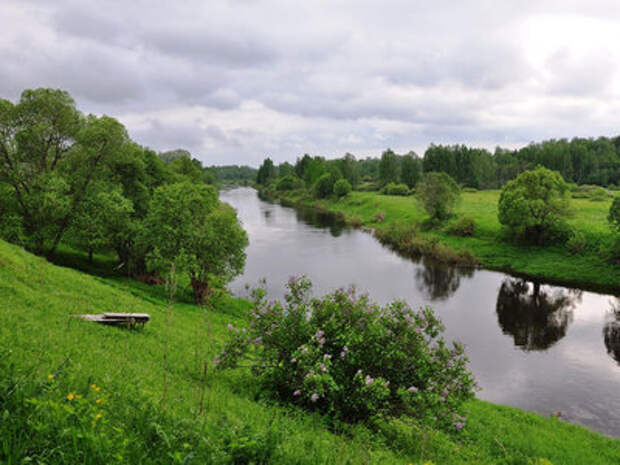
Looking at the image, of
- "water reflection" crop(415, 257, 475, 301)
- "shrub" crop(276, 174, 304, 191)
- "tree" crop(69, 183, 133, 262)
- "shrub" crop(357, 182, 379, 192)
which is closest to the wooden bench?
"tree" crop(69, 183, 133, 262)

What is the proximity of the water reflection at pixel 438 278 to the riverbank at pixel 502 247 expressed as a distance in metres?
2.76

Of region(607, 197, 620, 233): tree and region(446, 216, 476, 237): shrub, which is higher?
region(607, 197, 620, 233): tree

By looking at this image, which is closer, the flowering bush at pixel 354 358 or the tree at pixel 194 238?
the flowering bush at pixel 354 358

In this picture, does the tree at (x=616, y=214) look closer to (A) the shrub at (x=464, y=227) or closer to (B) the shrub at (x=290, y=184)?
(A) the shrub at (x=464, y=227)

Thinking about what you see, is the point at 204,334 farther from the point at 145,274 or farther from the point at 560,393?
the point at 560,393

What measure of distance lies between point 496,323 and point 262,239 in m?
40.0

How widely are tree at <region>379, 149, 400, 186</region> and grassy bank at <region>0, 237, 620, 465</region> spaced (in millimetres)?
123397

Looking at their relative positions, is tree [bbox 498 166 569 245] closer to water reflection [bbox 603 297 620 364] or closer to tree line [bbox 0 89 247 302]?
water reflection [bbox 603 297 620 364]

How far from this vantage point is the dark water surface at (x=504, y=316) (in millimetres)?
20328

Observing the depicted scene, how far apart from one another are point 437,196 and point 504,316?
123 ft

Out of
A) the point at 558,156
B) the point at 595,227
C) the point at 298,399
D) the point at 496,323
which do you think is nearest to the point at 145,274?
the point at 298,399

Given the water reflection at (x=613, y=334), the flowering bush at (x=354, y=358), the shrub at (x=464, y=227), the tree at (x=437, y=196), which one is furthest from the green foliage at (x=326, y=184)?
the flowering bush at (x=354, y=358)

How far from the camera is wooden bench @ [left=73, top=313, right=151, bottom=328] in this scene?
13609mm

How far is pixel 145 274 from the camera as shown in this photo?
106ft
